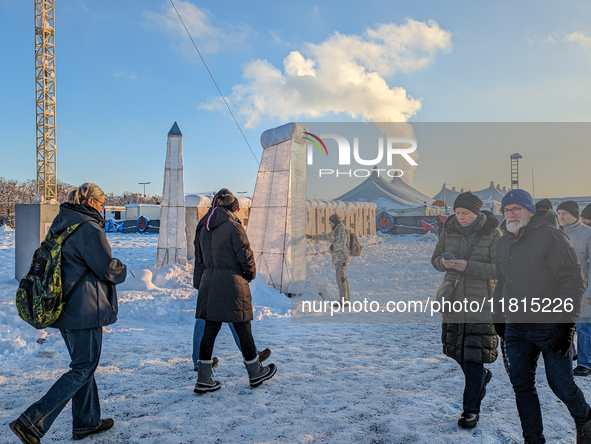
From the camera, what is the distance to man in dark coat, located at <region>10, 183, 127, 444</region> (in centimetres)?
248

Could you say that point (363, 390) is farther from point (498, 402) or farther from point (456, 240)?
point (456, 240)

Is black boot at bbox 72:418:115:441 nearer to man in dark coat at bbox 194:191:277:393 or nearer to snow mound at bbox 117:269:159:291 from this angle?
man in dark coat at bbox 194:191:277:393

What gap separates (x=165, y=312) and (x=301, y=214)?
3404mm

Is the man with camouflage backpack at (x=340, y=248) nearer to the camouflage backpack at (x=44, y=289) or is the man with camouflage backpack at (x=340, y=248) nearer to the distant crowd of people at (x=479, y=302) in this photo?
the distant crowd of people at (x=479, y=302)

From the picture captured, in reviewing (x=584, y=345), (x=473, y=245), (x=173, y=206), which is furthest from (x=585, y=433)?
(x=173, y=206)

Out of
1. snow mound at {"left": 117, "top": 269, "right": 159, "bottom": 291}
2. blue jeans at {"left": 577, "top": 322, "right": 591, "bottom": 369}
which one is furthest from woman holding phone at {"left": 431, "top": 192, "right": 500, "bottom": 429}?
snow mound at {"left": 117, "top": 269, "right": 159, "bottom": 291}

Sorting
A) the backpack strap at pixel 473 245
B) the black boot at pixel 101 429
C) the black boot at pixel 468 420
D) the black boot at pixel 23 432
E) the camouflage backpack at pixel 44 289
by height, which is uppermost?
the backpack strap at pixel 473 245

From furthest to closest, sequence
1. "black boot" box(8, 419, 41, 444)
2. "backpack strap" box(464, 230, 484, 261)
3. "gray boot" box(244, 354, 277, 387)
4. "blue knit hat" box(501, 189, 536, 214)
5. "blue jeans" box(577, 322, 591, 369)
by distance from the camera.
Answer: "blue jeans" box(577, 322, 591, 369) < "gray boot" box(244, 354, 277, 387) < "backpack strap" box(464, 230, 484, 261) < "blue knit hat" box(501, 189, 536, 214) < "black boot" box(8, 419, 41, 444)

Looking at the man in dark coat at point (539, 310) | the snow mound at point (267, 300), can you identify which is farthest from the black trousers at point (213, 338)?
the snow mound at point (267, 300)

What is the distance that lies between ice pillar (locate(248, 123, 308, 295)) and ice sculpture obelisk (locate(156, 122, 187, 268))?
2541 mm

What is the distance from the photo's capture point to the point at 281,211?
806 cm

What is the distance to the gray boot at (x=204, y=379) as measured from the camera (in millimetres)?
3408

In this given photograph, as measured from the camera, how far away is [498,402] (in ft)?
10.9

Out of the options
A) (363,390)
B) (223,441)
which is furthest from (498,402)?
(223,441)
